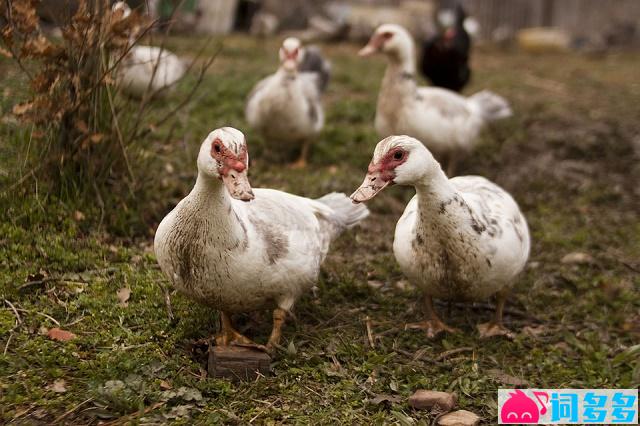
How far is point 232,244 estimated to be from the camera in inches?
131

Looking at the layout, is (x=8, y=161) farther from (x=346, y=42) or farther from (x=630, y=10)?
(x=630, y=10)

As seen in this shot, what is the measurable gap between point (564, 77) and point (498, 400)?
8.07 meters

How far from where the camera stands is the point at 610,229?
5.69m

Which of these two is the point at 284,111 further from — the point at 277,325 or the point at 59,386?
the point at 59,386

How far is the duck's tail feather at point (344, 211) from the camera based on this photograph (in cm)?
434

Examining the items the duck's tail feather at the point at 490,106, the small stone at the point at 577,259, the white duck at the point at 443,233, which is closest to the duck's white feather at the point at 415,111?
the duck's tail feather at the point at 490,106

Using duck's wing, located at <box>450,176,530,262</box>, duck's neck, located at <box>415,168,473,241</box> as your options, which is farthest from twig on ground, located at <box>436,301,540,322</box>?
duck's neck, located at <box>415,168,473,241</box>

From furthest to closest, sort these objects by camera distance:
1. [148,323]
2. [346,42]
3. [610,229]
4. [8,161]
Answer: [346,42], [610,229], [8,161], [148,323]

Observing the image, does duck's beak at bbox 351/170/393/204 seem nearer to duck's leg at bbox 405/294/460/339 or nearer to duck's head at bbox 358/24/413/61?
duck's leg at bbox 405/294/460/339

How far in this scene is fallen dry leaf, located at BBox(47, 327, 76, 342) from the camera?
11.4 ft

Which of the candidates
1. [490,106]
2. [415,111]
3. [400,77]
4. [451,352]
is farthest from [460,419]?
[490,106]

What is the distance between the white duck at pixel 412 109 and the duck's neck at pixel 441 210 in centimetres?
245

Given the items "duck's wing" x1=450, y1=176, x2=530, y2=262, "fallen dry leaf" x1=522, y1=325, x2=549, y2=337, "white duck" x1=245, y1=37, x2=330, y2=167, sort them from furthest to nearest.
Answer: "white duck" x1=245, y1=37, x2=330, y2=167 → "fallen dry leaf" x1=522, y1=325, x2=549, y2=337 → "duck's wing" x1=450, y1=176, x2=530, y2=262

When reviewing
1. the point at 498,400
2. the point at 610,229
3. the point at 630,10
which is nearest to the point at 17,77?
the point at 498,400
